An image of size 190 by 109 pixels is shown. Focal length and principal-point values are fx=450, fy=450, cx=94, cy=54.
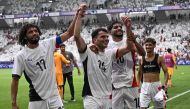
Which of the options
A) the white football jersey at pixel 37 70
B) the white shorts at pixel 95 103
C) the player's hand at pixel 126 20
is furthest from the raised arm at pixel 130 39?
the white football jersey at pixel 37 70

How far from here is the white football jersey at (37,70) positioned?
6938 mm

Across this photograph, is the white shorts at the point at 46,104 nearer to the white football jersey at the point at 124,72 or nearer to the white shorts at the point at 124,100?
the white shorts at the point at 124,100

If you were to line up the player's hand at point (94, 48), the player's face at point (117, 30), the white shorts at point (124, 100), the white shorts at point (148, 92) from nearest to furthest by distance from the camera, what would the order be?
the player's hand at point (94, 48) → the player's face at point (117, 30) → the white shorts at point (124, 100) → the white shorts at point (148, 92)

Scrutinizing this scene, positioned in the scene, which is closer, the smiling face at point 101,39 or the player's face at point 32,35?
the player's face at point 32,35

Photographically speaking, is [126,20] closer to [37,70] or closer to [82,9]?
[82,9]

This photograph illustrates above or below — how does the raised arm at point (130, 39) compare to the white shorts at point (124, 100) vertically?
above

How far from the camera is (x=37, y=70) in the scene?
6938mm

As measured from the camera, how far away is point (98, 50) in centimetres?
733

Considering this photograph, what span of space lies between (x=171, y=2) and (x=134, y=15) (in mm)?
5705

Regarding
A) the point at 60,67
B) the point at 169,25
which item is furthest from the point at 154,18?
the point at 60,67

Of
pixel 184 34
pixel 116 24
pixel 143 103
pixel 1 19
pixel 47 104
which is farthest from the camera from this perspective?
pixel 1 19

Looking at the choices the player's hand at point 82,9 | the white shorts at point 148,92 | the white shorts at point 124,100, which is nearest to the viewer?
the player's hand at point 82,9

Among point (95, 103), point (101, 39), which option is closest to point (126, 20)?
point (101, 39)

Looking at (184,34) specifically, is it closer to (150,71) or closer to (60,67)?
(60,67)
